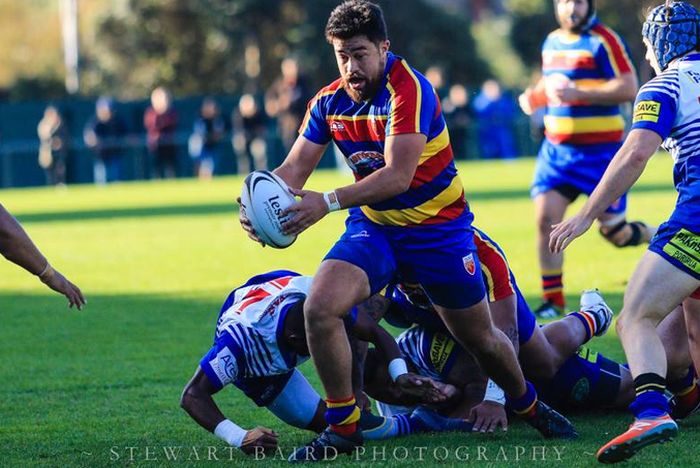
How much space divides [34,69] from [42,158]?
21.1 metres

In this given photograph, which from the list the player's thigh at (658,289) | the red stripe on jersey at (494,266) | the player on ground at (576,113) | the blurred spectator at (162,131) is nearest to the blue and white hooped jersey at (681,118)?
the player's thigh at (658,289)

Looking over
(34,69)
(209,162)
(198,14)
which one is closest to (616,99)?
(209,162)

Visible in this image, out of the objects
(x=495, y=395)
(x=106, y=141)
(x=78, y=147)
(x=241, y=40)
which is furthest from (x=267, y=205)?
(x=241, y=40)

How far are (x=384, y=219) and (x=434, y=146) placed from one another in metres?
0.42

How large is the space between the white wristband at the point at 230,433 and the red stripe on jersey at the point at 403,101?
5.00ft

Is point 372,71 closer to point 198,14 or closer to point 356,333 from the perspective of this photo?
point 356,333

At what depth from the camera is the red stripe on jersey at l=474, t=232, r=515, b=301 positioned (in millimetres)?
6930

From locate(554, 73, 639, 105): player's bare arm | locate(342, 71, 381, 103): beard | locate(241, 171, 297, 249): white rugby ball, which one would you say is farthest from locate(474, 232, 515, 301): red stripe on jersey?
locate(554, 73, 639, 105): player's bare arm

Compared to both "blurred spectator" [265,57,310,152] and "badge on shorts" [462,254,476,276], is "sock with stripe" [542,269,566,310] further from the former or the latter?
"blurred spectator" [265,57,310,152]

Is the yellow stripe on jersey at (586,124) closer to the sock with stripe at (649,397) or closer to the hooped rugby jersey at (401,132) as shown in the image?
the hooped rugby jersey at (401,132)

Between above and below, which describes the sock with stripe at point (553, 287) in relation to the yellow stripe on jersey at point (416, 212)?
below

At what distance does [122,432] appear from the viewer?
689 centimetres

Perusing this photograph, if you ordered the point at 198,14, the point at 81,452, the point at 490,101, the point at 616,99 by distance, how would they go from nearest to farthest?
the point at 81,452 → the point at 616,99 → the point at 490,101 → the point at 198,14

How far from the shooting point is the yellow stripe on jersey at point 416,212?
634cm
